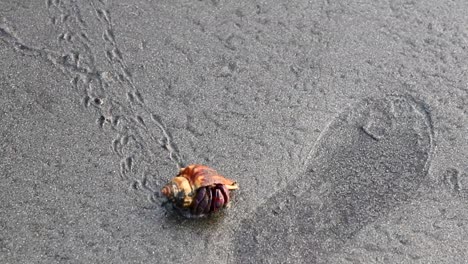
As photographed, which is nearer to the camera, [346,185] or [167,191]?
[167,191]

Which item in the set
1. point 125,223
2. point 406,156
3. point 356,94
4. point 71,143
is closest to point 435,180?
point 406,156

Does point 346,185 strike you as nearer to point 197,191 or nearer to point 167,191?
point 197,191

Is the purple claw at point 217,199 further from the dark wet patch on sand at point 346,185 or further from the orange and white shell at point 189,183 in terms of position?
the dark wet patch on sand at point 346,185

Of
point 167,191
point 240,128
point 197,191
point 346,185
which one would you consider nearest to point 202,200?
point 197,191

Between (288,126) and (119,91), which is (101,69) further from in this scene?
(288,126)

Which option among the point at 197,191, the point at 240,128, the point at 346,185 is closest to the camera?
the point at 197,191

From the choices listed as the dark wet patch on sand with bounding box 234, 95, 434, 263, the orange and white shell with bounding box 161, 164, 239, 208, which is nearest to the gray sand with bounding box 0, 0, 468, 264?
the dark wet patch on sand with bounding box 234, 95, 434, 263
